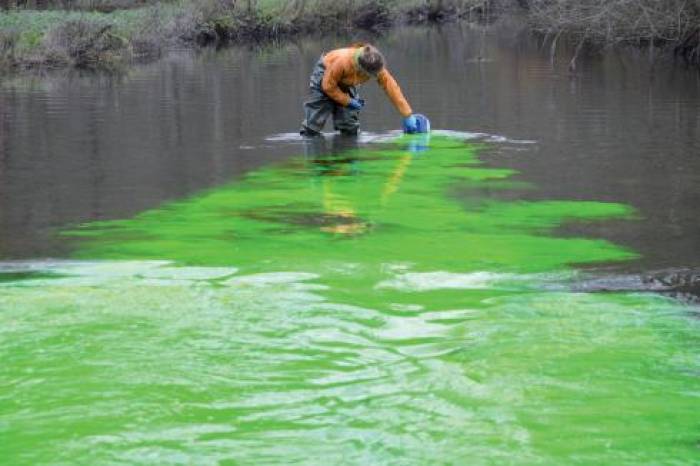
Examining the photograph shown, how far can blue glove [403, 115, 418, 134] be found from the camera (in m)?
13.1

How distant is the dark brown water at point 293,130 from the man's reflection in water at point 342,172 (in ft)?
1.48

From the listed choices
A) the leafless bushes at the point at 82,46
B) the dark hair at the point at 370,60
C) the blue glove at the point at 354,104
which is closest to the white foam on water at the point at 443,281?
the dark hair at the point at 370,60

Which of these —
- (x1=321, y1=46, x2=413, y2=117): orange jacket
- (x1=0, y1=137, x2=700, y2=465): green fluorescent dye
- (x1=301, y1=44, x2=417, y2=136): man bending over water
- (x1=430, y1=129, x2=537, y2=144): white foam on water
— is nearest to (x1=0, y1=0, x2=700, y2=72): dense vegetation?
Answer: (x1=430, y1=129, x2=537, y2=144): white foam on water

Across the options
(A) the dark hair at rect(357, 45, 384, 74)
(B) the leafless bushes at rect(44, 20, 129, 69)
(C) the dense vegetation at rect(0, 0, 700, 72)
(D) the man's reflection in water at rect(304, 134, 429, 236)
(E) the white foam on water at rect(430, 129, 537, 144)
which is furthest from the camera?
(B) the leafless bushes at rect(44, 20, 129, 69)

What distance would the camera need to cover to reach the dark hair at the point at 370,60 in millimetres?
11906

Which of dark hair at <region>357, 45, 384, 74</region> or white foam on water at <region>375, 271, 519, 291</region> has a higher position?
dark hair at <region>357, 45, 384, 74</region>

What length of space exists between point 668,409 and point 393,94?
8389 millimetres

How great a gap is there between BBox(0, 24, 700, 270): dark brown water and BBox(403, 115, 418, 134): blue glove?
1.12 m

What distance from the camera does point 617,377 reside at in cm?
485

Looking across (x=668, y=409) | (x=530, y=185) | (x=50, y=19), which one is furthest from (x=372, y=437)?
(x=50, y=19)

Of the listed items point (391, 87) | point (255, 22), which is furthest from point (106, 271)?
point (255, 22)

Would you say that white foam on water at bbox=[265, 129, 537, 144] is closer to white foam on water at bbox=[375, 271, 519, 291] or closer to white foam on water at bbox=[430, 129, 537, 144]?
white foam on water at bbox=[430, 129, 537, 144]

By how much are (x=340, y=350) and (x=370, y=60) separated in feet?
23.0

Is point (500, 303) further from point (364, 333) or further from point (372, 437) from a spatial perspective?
point (372, 437)
